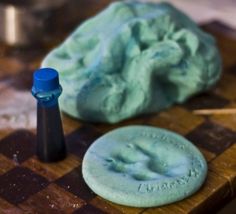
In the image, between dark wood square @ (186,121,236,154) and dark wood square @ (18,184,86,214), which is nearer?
dark wood square @ (18,184,86,214)

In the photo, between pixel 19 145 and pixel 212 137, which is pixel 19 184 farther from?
pixel 212 137

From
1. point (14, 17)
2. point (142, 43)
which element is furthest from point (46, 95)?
point (14, 17)

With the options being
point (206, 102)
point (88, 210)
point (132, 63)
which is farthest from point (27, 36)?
point (88, 210)

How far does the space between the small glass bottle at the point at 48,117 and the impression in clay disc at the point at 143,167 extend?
5 cm

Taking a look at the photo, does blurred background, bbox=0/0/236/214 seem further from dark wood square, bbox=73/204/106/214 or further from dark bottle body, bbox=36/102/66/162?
dark wood square, bbox=73/204/106/214

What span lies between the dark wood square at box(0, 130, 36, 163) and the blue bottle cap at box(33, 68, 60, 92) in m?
0.13

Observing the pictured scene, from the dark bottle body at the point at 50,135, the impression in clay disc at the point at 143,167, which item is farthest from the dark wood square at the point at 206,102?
the dark bottle body at the point at 50,135

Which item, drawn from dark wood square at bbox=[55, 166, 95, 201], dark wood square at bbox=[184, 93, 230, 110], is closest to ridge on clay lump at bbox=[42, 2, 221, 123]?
dark wood square at bbox=[184, 93, 230, 110]

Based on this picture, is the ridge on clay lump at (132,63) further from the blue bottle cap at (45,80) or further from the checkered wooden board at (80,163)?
the blue bottle cap at (45,80)

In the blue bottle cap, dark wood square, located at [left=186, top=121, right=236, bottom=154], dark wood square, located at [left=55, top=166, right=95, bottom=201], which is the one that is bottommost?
dark wood square, located at [left=55, top=166, right=95, bottom=201]

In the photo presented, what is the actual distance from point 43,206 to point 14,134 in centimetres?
19

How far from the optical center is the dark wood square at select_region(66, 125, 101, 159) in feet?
3.02

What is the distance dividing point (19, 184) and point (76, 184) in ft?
0.28

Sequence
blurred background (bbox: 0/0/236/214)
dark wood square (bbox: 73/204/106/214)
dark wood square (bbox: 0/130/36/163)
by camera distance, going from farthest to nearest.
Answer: blurred background (bbox: 0/0/236/214) < dark wood square (bbox: 0/130/36/163) < dark wood square (bbox: 73/204/106/214)
